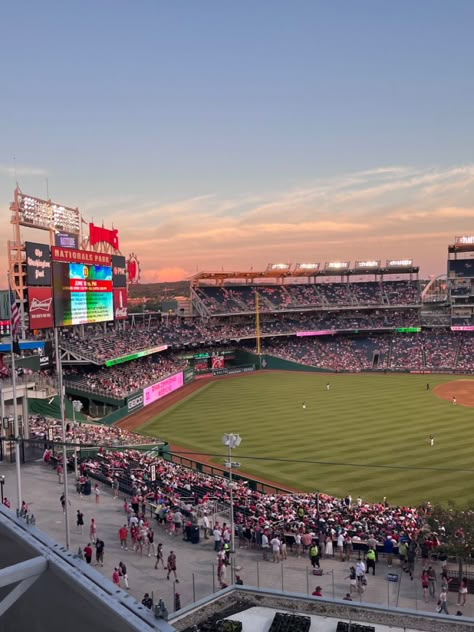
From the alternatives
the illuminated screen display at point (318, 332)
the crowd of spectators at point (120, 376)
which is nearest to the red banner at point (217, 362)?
the crowd of spectators at point (120, 376)

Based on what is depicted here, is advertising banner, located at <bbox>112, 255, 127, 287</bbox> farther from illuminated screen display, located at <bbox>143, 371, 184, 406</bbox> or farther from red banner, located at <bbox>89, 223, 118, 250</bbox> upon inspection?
illuminated screen display, located at <bbox>143, 371, 184, 406</bbox>

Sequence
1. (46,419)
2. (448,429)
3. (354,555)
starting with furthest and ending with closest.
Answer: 1. (448,429)
2. (46,419)
3. (354,555)

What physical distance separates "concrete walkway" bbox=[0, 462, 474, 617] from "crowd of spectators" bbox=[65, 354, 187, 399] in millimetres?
24588

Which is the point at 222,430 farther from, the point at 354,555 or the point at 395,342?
the point at 395,342

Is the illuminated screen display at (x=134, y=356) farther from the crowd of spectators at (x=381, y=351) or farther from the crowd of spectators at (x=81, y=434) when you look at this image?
the crowd of spectators at (x=381, y=351)

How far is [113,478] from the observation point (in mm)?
24109

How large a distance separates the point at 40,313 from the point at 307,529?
1116 inches

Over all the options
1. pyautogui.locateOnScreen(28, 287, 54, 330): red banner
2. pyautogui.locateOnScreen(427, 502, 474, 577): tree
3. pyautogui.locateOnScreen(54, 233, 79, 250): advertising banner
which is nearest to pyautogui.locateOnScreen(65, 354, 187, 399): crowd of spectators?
pyautogui.locateOnScreen(28, 287, 54, 330): red banner

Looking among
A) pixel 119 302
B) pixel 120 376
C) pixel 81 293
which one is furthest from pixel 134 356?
pixel 81 293

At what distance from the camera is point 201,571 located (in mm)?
16594

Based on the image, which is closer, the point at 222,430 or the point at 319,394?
the point at 222,430

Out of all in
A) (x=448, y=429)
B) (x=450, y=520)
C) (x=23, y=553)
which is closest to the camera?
(x=23, y=553)

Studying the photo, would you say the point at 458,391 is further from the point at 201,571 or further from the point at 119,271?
the point at 201,571

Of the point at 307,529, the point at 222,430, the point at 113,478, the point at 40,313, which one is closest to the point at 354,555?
the point at 307,529
